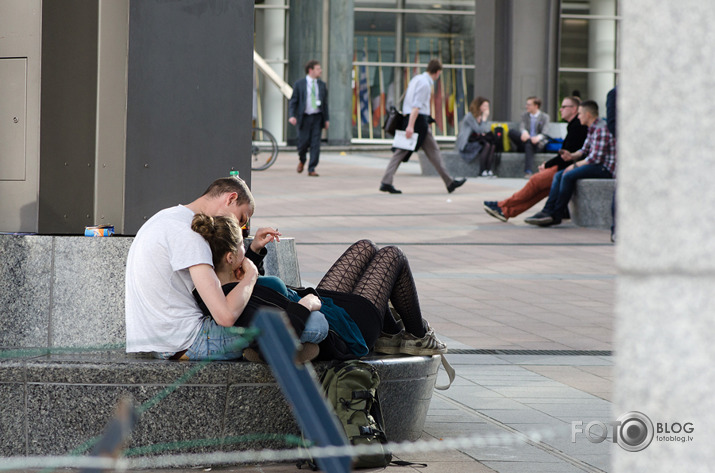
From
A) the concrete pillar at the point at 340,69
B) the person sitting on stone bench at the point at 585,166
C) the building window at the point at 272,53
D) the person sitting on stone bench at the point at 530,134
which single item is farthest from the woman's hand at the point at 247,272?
the building window at the point at 272,53

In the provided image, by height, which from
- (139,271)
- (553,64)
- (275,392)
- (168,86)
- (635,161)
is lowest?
(275,392)

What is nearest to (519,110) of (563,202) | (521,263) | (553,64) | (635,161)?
(553,64)

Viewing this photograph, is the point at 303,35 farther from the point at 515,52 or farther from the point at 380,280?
the point at 380,280

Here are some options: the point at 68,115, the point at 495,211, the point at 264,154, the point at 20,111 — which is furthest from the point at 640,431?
the point at 264,154

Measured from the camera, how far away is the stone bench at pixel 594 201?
43.8 ft

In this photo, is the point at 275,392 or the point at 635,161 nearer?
the point at 635,161

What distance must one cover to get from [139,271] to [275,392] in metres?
0.69

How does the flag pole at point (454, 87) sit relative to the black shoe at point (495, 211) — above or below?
above

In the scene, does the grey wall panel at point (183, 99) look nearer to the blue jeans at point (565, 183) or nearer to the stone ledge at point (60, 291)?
the stone ledge at point (60, 291)

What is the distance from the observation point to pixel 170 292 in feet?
14.6

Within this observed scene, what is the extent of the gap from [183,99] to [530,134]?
52.6 feet

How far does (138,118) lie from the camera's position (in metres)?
5.28

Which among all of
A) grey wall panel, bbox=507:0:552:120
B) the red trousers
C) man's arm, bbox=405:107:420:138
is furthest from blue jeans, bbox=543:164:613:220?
grey wall panel, bbox=507:0:552:120

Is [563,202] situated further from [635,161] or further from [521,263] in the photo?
[635,161]
